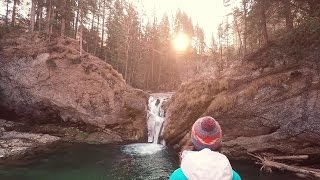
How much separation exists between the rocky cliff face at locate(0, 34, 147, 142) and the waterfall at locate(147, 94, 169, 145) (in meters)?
0.87

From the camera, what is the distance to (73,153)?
2291 cm

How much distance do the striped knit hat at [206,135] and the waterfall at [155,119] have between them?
81.8 feet

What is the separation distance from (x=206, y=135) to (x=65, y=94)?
2824 centimetres

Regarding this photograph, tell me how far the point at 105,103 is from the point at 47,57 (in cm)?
779

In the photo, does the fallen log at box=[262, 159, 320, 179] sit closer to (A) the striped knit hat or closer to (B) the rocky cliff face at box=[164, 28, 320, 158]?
(B) the rocky cliff face at box=[164, 28, 320, 158]

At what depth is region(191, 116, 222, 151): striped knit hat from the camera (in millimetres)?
2941

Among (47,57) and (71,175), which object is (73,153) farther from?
(47,57)

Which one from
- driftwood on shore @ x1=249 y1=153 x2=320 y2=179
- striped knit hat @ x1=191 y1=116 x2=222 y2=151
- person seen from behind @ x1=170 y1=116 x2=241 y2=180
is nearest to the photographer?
person seen from behind @ x1=170 y1=116 x2=241 y2=180

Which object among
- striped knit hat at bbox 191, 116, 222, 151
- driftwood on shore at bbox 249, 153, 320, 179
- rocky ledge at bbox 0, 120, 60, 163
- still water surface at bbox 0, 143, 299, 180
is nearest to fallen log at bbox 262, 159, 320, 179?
driftwood on shore at bbox 249, 153, 320, 179

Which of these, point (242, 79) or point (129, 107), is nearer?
point (242, 79)

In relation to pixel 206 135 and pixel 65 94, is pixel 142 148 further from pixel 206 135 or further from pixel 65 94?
pixel 206 135

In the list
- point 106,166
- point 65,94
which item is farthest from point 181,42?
point 106,166

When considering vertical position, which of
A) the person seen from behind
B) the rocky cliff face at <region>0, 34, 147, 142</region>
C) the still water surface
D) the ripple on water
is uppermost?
the rocky cliff face at <region>0, 34, 147, 142</region>

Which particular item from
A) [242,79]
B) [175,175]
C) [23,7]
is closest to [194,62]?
[23,7]
